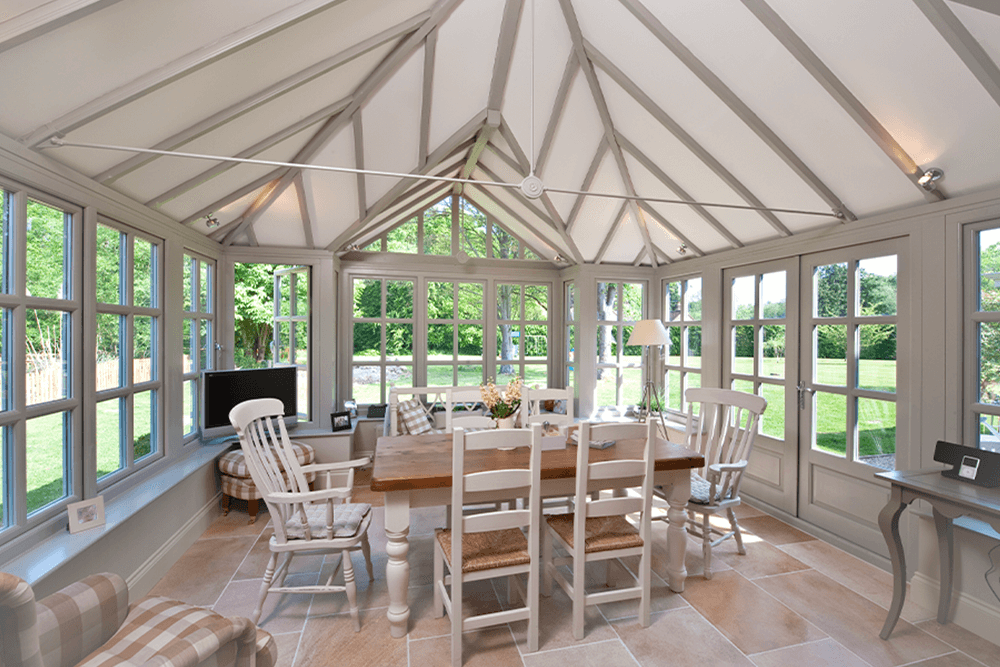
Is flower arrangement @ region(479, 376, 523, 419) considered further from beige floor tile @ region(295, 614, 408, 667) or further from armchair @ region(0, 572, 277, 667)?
armchair @ region(0, 572, 277, 667)

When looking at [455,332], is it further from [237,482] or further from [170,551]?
[170,551]

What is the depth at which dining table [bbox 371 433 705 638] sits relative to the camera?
7.68ft

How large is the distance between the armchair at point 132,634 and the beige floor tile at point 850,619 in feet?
8.95

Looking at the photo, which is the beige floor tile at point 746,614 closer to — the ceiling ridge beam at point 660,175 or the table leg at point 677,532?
the table leg at point 677,532

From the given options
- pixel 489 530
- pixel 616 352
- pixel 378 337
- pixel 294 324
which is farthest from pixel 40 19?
pixel 616 352

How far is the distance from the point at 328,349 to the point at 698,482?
3.59 metres

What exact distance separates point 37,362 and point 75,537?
2.89 ft

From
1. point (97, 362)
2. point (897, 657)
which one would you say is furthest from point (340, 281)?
point (897, 657)

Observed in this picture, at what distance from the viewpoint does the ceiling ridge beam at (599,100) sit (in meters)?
2.86

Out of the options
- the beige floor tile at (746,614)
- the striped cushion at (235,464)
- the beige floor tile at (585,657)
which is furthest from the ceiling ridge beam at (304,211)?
the beige floor tile at (746,614)

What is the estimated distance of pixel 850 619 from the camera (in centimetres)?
256

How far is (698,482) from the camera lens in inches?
132

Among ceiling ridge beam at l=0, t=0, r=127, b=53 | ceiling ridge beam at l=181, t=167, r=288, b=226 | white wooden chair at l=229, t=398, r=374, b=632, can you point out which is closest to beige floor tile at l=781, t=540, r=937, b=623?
white wooden chair at l=229, t=398, r=374, b=632

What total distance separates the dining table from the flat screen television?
181 cm
